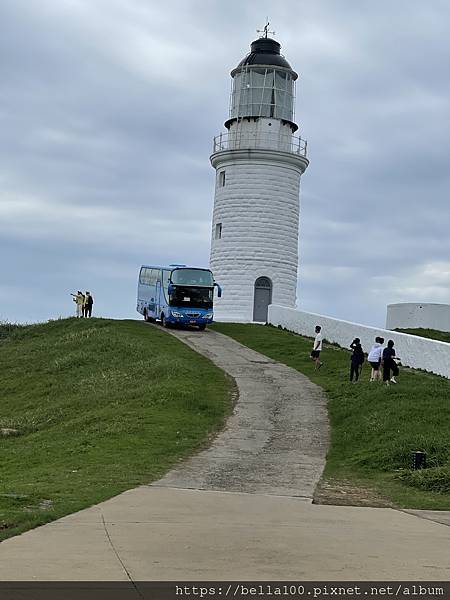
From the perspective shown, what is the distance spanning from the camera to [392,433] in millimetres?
19188

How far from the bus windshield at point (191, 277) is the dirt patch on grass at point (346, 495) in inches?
1080

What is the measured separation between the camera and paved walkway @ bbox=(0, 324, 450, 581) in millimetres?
7797

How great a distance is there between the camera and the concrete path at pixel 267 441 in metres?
14.8

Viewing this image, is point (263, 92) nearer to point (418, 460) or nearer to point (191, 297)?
point (191, 297)

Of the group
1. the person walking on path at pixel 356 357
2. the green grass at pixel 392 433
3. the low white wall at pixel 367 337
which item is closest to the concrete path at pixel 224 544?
the green grass at pixel 392 433

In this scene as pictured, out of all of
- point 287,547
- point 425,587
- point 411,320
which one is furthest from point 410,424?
point 411,320

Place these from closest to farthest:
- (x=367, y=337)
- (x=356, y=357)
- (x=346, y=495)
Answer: (x=346, y=495) → (x=356, y=357) → (x=367, y=337)

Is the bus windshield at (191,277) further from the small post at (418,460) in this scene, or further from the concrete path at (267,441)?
the small post at (418,460)

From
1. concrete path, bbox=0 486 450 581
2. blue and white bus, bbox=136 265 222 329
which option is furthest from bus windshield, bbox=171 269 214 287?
concrete path, bbox=0 486 450 581

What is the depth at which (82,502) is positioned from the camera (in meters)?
11.7

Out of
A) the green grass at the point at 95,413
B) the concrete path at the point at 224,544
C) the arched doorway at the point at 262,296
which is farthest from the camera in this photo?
the arched doorway at the point at 262,296

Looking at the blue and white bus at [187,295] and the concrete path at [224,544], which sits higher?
the blue and white bus at [187,295]

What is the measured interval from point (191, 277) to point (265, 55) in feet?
42.4

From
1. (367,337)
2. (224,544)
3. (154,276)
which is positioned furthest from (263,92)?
(224,544)
